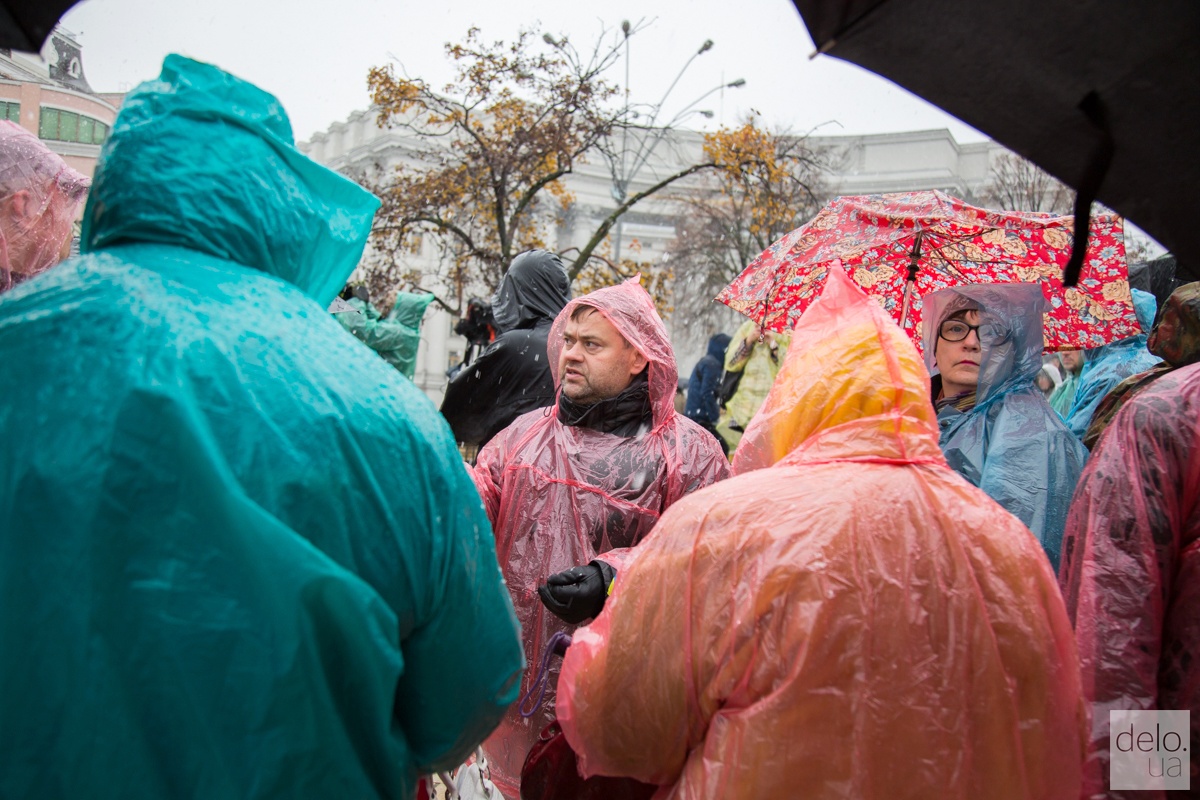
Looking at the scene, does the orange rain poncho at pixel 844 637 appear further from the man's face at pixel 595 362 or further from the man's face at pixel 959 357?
the man's face at pixel 959 357

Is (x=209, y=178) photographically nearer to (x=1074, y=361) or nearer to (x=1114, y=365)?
(x=1114, y=365)

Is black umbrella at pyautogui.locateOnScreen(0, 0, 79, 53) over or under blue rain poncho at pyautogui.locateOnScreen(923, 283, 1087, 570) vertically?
over

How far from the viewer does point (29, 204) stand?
9.13 ft

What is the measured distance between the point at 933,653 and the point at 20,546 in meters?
1.36

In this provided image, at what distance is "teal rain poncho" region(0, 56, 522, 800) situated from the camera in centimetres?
104

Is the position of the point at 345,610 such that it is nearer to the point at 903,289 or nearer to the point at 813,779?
the point at 813,779

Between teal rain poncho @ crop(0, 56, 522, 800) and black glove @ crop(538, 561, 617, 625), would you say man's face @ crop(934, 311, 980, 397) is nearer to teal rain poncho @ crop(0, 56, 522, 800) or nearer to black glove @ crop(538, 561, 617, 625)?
black glove @ crop(538, 561, 617, 625)

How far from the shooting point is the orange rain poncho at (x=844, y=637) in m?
1.44

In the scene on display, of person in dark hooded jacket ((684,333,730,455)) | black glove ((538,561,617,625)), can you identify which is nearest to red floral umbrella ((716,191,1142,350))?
black glove ((538,561,617,625))

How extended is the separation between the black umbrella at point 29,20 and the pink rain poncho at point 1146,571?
216cm

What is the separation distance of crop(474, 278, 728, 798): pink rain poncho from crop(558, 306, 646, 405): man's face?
142 millimetres

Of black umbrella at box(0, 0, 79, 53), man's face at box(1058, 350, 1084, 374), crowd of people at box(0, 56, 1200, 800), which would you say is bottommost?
crowd of people at box(0, 56, 1200, 800)

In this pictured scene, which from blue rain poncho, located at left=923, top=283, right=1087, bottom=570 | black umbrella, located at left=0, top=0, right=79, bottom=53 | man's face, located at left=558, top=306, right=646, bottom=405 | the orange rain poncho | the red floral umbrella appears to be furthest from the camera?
the red floral umbrella

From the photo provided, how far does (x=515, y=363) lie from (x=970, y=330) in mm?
2257
